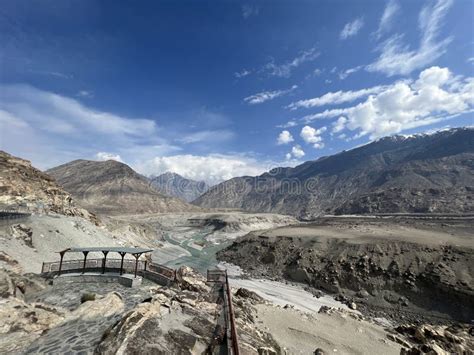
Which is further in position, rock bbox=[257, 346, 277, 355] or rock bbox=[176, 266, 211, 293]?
rock bbox=[176, 266, 211, 293]

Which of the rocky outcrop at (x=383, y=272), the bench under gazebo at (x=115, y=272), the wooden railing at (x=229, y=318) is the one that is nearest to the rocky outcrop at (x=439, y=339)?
the rocky outcrop at (x=383, y=272)

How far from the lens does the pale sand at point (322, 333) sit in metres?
17.6

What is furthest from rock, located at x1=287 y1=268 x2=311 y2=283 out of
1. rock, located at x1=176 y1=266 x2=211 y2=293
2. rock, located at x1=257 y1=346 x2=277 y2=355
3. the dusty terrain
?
rock, located at x1=257 y1=346 x2=277 y2=355

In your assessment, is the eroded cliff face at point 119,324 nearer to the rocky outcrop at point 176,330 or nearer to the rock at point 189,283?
the rocky outcrop at point 176,330

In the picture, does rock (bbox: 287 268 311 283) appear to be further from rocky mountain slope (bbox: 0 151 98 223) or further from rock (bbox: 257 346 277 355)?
rocky mountain slope (bbox: 0 151 98 223)

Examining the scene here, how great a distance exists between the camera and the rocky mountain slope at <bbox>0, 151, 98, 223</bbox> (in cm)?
4150

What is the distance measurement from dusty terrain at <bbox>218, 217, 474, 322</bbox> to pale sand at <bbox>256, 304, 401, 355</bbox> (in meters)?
12.7

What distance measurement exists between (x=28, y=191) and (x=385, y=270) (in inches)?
2349

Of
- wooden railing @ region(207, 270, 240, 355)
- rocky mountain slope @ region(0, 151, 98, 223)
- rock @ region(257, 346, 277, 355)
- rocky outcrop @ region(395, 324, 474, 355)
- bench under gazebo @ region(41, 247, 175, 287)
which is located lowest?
rocky outcrop @ region(395, 324, 474, 355)

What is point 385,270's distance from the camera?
39312 millimetres

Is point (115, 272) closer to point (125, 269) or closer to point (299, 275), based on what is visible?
point (125, 269)

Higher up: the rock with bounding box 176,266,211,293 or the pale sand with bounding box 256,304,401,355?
the rock with bounding box 176,266,211,293

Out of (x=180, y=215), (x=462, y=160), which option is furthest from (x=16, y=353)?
(x=462, y=160)

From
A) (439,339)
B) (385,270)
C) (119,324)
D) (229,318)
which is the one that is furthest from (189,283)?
(385,270)
